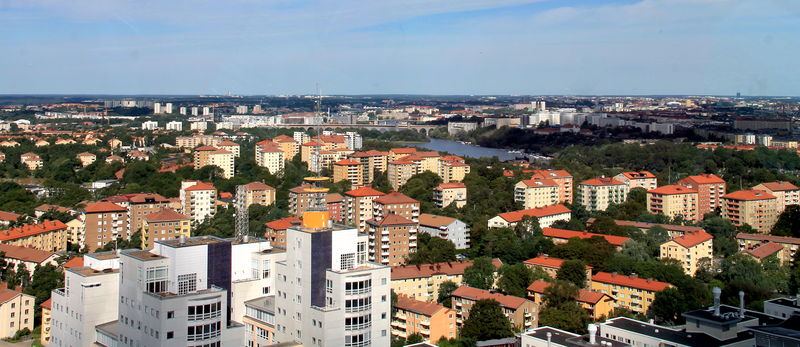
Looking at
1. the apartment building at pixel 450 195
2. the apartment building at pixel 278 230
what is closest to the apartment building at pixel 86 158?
the apartment building at pixel 450 195

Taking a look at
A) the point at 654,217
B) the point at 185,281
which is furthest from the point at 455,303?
the point at 654,217

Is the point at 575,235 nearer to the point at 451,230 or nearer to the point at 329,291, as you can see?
the point at 451,230

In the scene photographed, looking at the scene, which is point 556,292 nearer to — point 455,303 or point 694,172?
point 455,303

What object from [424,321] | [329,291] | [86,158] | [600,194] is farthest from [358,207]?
[86,158]

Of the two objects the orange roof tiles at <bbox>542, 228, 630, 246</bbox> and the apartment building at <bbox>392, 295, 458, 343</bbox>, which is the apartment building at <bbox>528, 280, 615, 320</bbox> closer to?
the apartment building at <bbox>392, 295, 458, 343</bbox>

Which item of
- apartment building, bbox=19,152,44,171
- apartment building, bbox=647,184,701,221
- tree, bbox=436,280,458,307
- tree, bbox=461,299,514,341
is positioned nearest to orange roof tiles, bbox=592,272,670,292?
tree, bbox=436,280,458,307
